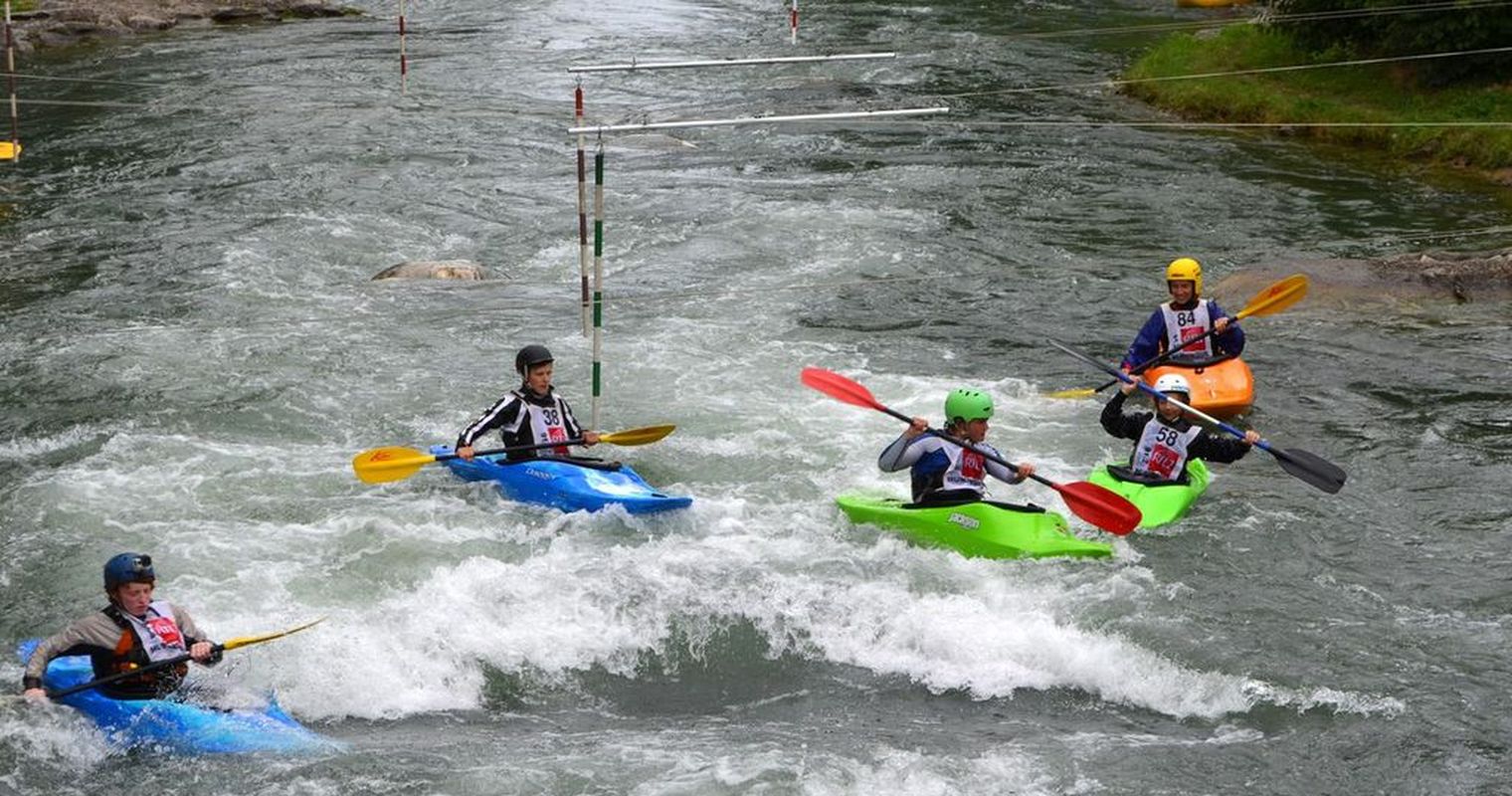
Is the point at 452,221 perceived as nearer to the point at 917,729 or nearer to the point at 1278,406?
the point at 1278,406

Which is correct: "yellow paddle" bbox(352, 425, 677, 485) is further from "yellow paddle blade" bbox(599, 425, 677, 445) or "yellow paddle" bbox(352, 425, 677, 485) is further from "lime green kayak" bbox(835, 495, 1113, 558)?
"lime green kayak" bbox(835, 495, 1113, 558)

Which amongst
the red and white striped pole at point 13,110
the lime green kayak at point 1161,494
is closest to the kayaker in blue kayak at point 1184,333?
the lime green kayak at point 1161,494

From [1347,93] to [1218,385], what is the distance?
401 inches

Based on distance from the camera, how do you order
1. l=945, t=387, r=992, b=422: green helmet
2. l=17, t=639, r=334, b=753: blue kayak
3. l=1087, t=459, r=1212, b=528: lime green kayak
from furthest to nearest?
l=1087, t=459, r=1212, b=528: lime green kayak
l=945, t=387, r=992, b=422: green helmet
l=17, t=639, r=334, b=753: blue kayak

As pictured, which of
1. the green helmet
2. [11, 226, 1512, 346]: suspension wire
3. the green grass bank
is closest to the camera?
the green helmet

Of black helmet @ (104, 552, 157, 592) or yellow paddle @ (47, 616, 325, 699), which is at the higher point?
black helmet @ (104, 552, 157, 592)

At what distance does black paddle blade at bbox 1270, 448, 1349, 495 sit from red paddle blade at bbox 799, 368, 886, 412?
236cm

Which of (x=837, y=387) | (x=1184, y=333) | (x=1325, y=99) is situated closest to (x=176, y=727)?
(x=837, y=387)

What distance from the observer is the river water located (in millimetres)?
7777

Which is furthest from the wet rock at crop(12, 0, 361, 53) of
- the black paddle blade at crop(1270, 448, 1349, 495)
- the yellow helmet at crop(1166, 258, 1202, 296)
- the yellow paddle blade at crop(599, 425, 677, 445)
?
the black paddle blade at crop(1270, 448, 1349, 495)

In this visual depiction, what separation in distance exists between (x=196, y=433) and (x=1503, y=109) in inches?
562

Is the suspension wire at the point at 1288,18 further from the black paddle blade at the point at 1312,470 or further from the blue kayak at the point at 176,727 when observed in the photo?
the blue kayak at the point at 176,727

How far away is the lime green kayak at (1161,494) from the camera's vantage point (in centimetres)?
984

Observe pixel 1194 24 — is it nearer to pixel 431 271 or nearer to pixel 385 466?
pixel 431 271
